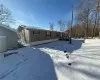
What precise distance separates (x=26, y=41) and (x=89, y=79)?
16563 mm

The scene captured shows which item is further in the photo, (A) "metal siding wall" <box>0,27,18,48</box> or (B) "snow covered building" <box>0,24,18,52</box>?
(A) "metal siding wall" <box>0,27,18,48</box>

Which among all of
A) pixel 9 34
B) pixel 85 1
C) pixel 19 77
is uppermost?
pixel 85 1

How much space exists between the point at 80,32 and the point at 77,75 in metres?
50.2

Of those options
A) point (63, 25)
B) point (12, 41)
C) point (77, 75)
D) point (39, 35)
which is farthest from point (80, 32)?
point (77, 75)

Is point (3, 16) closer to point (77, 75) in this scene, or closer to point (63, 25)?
point (77, 75)

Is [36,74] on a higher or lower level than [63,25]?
lower

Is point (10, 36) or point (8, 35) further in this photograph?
point (10, 36)

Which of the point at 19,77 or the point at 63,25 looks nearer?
the point at 19,77

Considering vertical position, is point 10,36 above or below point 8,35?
below

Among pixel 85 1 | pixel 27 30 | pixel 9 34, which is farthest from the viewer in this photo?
pixel 27 30

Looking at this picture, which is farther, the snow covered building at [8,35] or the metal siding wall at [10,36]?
the metal siding wall at [10,36]

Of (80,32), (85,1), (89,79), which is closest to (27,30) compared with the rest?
(85,1)

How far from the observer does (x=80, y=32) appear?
52844 mm

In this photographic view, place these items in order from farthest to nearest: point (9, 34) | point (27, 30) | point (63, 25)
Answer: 1. point (63, 25)
2. point (27, 30)
3. point (9, 34)
